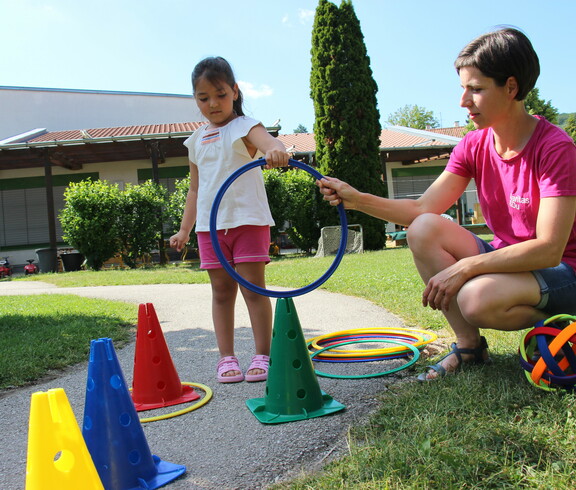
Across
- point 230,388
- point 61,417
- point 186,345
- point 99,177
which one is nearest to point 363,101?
point 99,177

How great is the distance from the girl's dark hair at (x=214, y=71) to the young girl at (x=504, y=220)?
878 millimetres

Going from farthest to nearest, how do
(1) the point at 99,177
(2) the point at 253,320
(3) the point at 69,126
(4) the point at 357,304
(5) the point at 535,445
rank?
(3) the point at 69,126 → (1) the point at 99,177 → (4) the point at 357,304 → (2) the point at 253,320 → (5) the point at 535,445

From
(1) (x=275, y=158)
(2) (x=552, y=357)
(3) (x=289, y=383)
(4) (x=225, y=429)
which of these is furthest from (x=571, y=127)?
(4) (x=225, y=429)

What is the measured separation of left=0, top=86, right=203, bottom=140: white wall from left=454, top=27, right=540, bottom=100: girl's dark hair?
2016 centimetres

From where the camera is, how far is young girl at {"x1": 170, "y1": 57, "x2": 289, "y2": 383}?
8.87ft

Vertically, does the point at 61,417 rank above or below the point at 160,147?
below

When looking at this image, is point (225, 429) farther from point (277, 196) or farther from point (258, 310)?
point (277, 196)

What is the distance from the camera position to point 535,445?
4.91 feet

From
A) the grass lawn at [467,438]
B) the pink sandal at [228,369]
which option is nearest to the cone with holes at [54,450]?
the grass lawn at [467,438]

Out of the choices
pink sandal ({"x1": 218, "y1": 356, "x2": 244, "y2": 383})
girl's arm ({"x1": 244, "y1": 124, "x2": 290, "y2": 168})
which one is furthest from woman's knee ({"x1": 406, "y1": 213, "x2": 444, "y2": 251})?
pink sandal ({"x1": 218, "y1": 356, "x2": 244, "y2": 383})

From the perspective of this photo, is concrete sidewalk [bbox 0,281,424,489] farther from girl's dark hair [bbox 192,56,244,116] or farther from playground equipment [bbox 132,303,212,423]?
girl's dark hair [bbox 192,56,244,116]

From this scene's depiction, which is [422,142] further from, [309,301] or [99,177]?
[309,301]

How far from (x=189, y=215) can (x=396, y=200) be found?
131cm

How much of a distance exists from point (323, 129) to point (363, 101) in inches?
52.8
